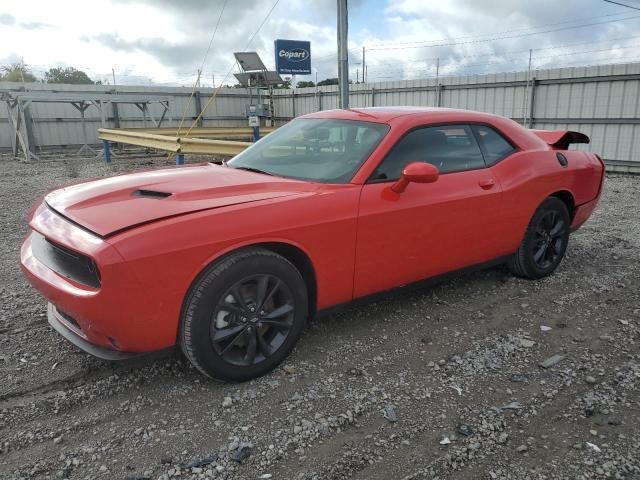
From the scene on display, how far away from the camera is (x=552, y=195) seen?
4.70m

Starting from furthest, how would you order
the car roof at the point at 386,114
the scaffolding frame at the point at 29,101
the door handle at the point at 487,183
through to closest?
the scaffolding frame at the point at 29,101 < the door handle at the point at 487,183 < the car roof at the point at 386,114

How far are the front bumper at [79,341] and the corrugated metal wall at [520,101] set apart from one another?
38.9 feet

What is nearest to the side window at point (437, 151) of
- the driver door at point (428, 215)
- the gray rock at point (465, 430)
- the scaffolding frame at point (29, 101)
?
the driver door at point (428, 215)

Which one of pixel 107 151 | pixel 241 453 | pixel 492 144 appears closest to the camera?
pixel 241 453

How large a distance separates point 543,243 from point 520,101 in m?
9.75

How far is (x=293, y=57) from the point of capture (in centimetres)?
1925

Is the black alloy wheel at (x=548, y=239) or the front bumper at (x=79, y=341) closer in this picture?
the front bumper at (x=79, y=341)

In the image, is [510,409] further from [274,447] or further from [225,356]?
[225,356]

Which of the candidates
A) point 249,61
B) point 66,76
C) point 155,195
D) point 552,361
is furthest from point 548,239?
point 66,76

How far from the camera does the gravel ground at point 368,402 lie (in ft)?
7.86

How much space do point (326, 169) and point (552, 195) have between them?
7.81ft

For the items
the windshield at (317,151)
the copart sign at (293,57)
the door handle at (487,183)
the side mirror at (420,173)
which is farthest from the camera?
the copart sign at (293,57)

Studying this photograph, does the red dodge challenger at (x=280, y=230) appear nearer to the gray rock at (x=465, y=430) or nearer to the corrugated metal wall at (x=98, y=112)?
the gray rock at (x=465, y=430)

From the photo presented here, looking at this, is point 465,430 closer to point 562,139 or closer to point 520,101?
point 562,139
